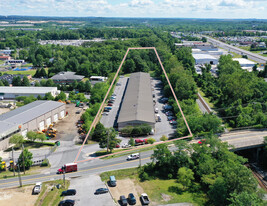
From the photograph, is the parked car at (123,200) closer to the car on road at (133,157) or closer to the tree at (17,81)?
the car on road at (133,157)

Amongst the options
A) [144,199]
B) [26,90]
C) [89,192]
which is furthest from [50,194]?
[26,90]

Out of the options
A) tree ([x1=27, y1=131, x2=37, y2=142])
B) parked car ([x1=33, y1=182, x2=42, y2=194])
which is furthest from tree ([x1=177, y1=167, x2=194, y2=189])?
tree ([x1=27, y1=131, x2=37, y2=142])

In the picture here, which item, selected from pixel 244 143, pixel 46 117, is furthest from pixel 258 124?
pixel 46 117

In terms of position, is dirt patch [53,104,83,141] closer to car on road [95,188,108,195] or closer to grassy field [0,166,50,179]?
grassy field [0,166,50,179]

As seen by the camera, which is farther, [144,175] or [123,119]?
[123,119]

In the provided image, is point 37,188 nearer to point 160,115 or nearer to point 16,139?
point 16,139

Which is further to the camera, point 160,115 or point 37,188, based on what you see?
point 160,115

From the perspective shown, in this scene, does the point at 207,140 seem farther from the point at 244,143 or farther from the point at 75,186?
the point at 75,186
